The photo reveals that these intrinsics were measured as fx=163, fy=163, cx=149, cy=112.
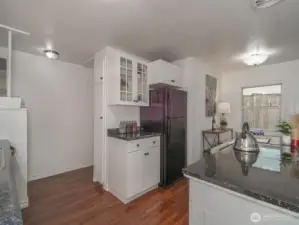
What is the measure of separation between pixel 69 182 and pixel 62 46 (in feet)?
7.55

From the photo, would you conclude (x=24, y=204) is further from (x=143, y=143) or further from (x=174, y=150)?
(x=174, y=150)

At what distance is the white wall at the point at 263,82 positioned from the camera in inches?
139

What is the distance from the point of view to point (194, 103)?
3.30 metres

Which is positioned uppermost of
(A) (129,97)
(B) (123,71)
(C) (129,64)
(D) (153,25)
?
(D) (153,25)

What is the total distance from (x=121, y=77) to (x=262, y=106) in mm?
3555

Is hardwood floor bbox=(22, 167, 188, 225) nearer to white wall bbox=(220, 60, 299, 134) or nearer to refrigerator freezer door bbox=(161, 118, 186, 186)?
refrigerator freezer door bbox=(161, 118, 186, 186)

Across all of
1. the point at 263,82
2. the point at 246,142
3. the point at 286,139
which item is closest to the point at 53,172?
the point at 246,142

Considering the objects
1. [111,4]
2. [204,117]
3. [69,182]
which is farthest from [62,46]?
[204,117]

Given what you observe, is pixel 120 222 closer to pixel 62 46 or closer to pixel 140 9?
pixel 140 9

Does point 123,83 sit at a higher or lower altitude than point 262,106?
higher

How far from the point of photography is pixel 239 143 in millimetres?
1510

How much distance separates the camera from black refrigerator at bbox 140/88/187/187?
2666mm

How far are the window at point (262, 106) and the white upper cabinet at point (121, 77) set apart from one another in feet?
9.74

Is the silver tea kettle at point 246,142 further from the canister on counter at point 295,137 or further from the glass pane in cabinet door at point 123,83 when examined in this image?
the glass pane in cabinet door at point 123,83
